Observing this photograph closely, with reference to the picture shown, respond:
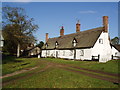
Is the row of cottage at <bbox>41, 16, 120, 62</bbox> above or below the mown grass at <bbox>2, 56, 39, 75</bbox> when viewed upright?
above

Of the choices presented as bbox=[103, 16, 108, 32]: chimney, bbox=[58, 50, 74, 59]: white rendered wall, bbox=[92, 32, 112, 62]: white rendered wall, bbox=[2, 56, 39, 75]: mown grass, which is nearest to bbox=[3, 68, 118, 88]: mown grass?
bbox=[2, 56, 39, 75]: mown grass

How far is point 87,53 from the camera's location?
31328 mm

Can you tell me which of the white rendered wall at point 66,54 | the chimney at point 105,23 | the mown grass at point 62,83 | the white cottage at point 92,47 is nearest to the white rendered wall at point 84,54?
the white cottage at point 92,47

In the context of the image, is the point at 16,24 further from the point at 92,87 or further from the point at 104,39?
the point at 92,87

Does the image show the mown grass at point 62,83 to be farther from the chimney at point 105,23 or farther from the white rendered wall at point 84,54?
the chimney at point 105,23

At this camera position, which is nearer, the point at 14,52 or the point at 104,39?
the point at 104,39

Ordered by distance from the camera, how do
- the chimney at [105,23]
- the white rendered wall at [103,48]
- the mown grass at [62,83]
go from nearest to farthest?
the mown grass at [62,83] → the white rendered wall at [103,48] → the chimney at [105,23]

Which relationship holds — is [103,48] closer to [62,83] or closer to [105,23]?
[105,23]

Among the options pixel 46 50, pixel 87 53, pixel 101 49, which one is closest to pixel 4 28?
pixel 46 50

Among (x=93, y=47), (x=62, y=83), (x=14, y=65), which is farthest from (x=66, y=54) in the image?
(x=62, y=83)

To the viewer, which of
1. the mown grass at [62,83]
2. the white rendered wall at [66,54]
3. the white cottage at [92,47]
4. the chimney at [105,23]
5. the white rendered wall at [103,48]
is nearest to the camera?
the mown grass at [62,83]

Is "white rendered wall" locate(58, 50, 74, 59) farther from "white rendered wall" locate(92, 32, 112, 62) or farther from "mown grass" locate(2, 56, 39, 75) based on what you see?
"mown grass" locate(2, 56, 39, 75)

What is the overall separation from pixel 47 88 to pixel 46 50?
42.2 meters

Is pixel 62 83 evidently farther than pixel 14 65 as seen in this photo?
No
